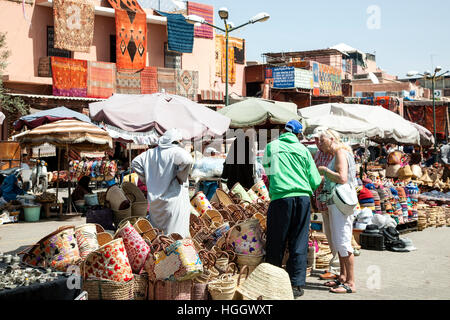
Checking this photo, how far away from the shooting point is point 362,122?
11.2m

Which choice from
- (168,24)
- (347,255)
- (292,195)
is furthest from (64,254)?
(168,24)

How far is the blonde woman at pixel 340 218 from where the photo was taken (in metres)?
5.48

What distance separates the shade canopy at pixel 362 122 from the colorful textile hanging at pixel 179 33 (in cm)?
1526

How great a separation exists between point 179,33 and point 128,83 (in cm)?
439

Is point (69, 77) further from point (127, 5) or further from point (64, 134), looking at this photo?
point (64, 134)

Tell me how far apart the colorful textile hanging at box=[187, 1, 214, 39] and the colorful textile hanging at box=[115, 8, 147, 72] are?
366cm

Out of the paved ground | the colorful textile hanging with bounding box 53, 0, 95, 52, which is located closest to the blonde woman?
the paved ground

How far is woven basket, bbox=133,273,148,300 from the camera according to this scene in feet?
15.2

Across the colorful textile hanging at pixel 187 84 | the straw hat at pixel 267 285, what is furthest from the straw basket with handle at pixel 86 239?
the colorful textile hanging at pixel 187 84

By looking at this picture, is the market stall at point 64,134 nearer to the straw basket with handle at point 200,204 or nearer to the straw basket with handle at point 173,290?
the straw basket with handle at point 200,204

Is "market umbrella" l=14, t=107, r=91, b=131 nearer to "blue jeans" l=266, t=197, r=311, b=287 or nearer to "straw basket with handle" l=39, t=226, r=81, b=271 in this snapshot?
"straw basket with handle" l=39, t=226, r=81, b=271

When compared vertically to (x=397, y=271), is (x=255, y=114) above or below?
above

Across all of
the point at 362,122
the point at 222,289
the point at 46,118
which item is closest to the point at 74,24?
the point at 46,118
